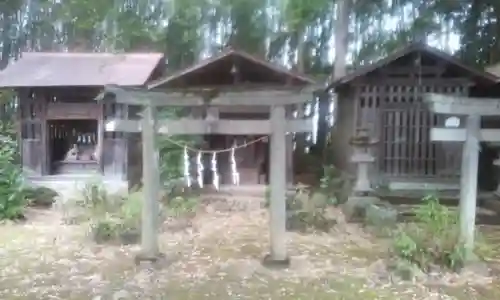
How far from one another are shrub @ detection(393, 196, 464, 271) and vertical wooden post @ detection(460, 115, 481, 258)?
0.46ft

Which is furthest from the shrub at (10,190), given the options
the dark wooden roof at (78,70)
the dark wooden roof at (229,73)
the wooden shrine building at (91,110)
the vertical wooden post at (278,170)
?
the vertical wooden post at (278,170)

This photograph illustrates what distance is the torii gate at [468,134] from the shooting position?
6539 millimetres

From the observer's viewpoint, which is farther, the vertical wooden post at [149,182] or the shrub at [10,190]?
the shrub at [10,190]

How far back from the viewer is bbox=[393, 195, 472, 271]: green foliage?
6555mm

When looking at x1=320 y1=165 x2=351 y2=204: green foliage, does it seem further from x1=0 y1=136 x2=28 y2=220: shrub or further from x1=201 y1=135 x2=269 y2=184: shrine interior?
x1=0 y1=136 x2=28 y2=220: shrub

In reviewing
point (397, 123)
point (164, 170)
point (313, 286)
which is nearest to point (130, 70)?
point (164, 170)

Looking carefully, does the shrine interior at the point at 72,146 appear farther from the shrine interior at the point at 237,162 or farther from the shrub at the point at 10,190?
the shrine interior at the point at 237,162

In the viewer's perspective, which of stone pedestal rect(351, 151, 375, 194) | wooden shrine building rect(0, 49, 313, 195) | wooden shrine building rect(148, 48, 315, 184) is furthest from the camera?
wooden shrine building rect(0, 49, 313, 195)

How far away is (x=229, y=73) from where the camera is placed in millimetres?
12203

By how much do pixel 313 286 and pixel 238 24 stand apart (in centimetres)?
1452

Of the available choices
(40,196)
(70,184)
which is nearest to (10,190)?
(40,196)

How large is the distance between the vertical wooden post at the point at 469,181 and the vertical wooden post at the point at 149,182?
417 cm

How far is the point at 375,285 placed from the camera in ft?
20.3

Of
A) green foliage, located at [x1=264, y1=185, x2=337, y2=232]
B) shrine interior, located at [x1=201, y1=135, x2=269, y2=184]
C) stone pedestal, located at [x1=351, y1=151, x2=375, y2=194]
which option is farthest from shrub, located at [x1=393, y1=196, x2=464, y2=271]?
shrine interior, located at [x1=201, y1=135, x2=269, y2=184]
